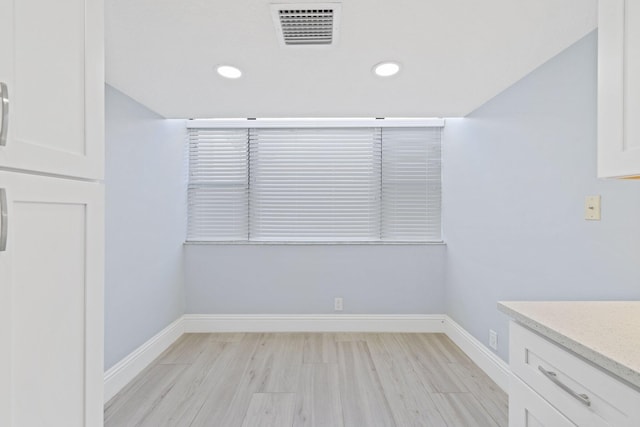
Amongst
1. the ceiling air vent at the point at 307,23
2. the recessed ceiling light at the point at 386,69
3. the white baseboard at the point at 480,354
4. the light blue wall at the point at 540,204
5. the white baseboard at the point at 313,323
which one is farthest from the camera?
the white baseboard at the point at 313,323

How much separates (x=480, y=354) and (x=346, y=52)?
2.43 metres

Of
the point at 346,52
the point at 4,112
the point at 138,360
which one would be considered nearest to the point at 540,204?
the point at 346,52

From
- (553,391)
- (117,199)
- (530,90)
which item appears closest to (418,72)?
(530,90)

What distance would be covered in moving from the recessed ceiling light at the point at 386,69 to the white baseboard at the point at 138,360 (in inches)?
105

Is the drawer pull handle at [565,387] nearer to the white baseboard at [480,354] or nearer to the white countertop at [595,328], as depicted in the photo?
the white countertop at [595,328]

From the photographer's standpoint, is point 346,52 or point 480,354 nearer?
point 346,52

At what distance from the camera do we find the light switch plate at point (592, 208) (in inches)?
61.1

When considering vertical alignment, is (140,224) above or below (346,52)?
below

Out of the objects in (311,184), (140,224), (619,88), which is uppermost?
(619,88)

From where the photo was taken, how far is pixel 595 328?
3.11ft

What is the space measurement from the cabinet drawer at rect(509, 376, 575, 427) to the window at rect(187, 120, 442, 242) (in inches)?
88.1

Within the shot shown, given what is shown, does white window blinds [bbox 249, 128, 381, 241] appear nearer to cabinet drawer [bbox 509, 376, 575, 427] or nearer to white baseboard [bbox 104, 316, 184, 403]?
white baseboard [bbox 104, 316, 184, 403]

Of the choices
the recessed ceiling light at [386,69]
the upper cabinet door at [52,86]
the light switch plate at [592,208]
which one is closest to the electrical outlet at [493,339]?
the light switch plate at [592,208]

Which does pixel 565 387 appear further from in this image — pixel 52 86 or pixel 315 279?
pixel 315 279
